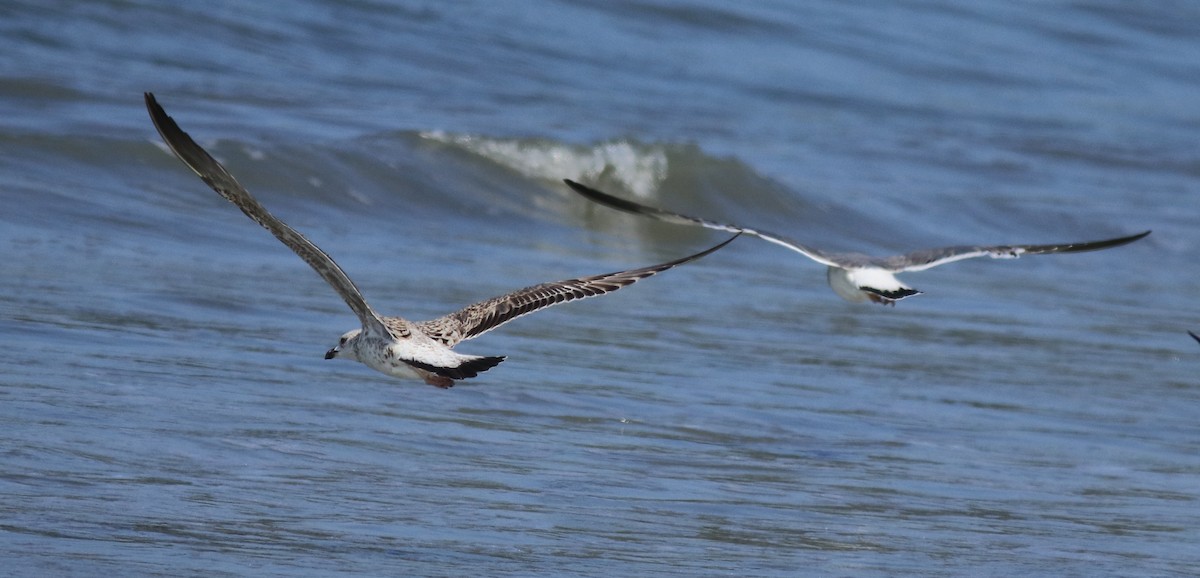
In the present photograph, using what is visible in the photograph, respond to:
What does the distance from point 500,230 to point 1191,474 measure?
230 inches

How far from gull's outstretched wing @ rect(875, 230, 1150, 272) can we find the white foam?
668 centimetres

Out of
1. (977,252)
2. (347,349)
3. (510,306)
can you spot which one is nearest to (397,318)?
(347,349)

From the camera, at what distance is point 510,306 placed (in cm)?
638

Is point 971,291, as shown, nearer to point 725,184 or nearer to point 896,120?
point 725,184

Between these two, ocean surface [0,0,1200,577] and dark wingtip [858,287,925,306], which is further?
dark wingtip [858,287,925,306]

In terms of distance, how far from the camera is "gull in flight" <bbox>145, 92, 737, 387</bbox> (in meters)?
5.06

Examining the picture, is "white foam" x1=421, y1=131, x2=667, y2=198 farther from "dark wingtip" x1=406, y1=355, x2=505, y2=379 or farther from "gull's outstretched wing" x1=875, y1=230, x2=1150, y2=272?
"dark wingtip" x1=406, y1=355, x2=505, y2=379

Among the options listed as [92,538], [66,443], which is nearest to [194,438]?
[66,443]

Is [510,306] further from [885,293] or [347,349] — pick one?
[885,293]

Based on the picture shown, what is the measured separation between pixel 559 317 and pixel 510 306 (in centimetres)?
283

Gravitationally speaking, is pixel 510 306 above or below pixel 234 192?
below

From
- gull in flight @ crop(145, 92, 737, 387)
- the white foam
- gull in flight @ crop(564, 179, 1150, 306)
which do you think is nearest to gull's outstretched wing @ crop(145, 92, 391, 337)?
gull in flight @ crop(145, 92, 737, 387)

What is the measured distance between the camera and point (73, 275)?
8375 millimetres

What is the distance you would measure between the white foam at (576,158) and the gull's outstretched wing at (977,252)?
668 cm
